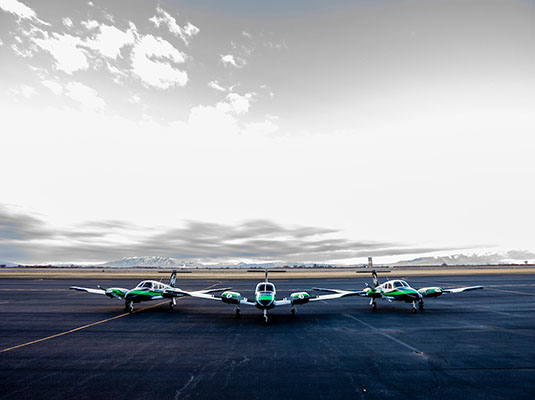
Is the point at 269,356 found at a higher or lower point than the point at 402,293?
lower

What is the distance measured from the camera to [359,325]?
18500mm

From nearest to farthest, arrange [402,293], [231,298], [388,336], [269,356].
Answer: [269,356]
[388,336]
[231,298]
[402,293]

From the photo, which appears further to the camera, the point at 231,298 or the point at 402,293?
the point at 402,293

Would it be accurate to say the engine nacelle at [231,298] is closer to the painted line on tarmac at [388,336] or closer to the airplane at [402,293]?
the painted line on tarmac at [388,336]

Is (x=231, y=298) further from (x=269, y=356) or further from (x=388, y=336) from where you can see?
(x=388, y=336)

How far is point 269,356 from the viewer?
12.1 metres

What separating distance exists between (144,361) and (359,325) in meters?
13.0

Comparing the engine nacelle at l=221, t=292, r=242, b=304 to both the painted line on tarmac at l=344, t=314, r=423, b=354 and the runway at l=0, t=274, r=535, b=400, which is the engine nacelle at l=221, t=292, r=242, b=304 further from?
the painted line on tarmac at l=344, t=314, r=423, b=354

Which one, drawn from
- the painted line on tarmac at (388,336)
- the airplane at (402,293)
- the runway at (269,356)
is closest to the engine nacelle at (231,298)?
the runway at (269,356)

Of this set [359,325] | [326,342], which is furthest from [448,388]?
[359,325]

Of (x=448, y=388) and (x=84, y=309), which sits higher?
(x=84, y=309)

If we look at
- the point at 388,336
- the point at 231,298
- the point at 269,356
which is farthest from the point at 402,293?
the point at 269,356

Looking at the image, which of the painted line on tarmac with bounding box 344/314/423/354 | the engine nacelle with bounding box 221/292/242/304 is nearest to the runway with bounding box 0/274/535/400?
the painted line on tarmac with bounding box 344/314/423/354

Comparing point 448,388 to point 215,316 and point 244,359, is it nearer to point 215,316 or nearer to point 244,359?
point 244,359
